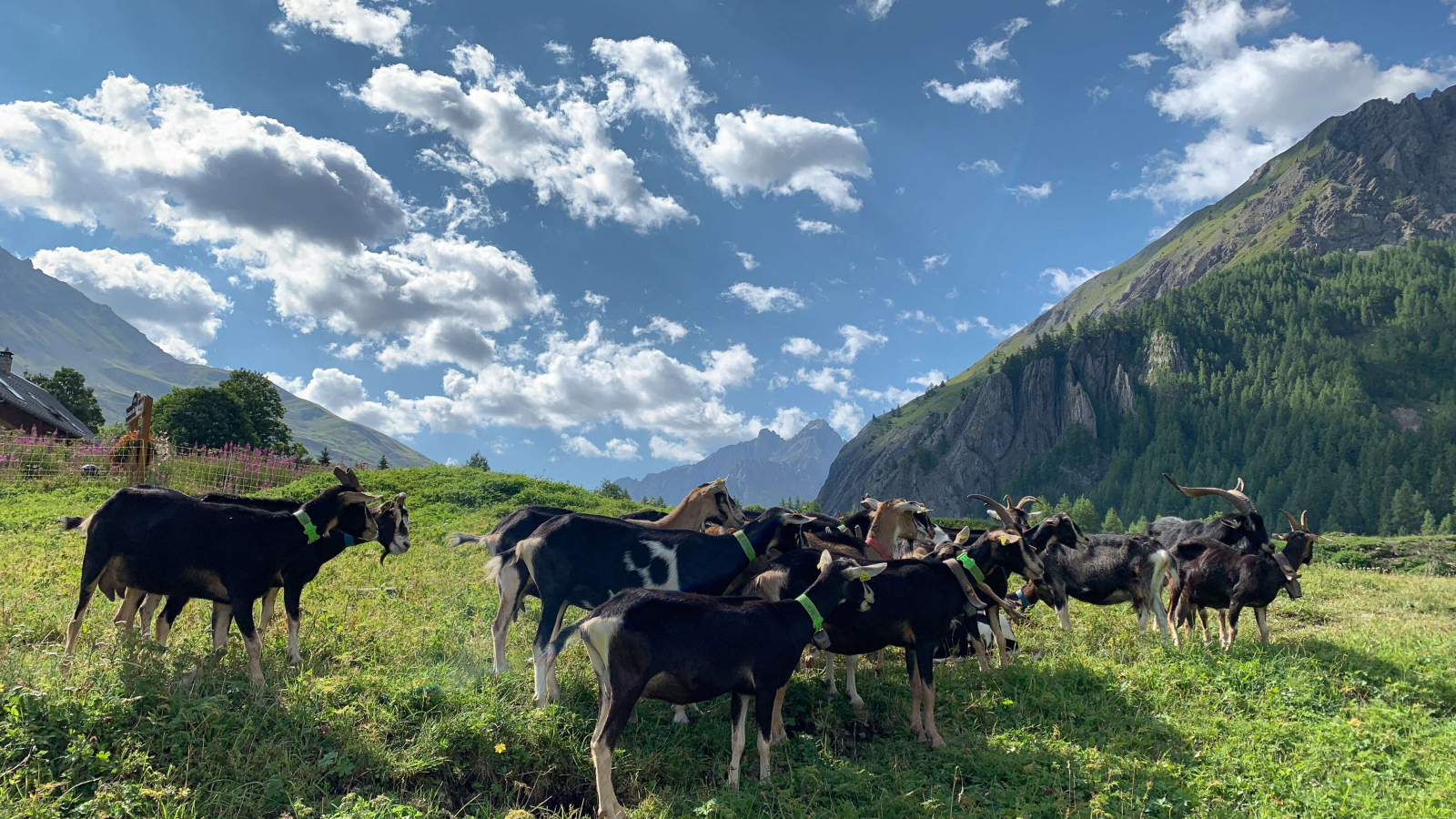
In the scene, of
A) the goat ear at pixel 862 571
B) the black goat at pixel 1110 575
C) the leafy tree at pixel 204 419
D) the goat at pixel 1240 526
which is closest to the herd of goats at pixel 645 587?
the goat ear at pixel 862 571

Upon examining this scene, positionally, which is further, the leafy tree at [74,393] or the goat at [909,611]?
the leafy tree at [74,393]

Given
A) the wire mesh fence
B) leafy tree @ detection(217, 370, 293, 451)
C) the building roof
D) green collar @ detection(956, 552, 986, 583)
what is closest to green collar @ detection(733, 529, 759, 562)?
green collar @ detection(956, 552, 986, 583)

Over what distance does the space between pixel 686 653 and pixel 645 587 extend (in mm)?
2467

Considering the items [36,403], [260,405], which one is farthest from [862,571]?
[260,405]

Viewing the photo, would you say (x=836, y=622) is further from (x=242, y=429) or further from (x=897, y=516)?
(x=242, y=429)

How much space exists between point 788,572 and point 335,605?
7086 millimetres

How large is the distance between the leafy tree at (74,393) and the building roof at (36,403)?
13.4 metres

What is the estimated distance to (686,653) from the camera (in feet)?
21.9

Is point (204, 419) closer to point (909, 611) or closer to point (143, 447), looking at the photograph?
point (143, 447)

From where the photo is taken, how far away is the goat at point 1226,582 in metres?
11.8

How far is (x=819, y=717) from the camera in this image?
8469 mm

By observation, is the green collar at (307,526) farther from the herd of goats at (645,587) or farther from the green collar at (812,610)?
the green collar at (812,610)

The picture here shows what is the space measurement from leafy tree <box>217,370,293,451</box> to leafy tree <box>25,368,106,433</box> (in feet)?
37.4

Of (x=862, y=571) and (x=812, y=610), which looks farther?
(x=862, y=571)
